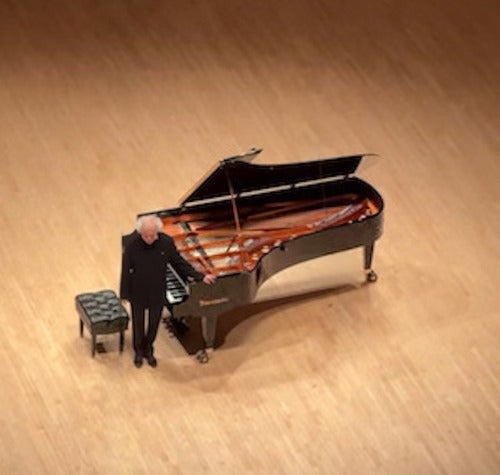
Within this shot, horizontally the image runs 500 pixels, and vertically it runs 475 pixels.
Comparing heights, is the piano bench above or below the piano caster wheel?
above

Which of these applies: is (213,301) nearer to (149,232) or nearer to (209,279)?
(209,279)

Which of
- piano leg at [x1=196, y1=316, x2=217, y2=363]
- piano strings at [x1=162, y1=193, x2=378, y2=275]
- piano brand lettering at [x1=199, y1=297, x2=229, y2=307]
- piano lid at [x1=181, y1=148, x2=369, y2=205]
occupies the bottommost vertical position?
piano leg at [x1=196, y1=316, x2=217, y2=363]

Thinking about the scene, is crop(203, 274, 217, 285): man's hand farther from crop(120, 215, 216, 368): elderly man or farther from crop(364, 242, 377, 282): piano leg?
crop(364, 242, 377, 282): piano leg

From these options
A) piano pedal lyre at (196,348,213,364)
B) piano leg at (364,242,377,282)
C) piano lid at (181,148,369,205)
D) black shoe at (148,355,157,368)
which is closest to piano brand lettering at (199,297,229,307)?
piano pedal lyre at (196,348,213,364)

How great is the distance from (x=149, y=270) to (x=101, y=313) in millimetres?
587

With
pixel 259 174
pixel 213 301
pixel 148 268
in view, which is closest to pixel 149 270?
pixel 148 268

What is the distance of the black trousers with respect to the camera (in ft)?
35.2

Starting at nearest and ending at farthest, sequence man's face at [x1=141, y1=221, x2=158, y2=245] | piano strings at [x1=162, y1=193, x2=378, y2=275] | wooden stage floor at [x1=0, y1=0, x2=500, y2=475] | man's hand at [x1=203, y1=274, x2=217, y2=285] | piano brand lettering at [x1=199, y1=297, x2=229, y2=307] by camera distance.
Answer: man's face at [x1=141, y1=221, x2=158, y2=245] < wooden stage floor at [x1=0, y1=0, x2=500, y2=475] < man's hand at [x1=203, y1=274, x2=217, y2=285] < piano brand lettering at [x1=199, y1=297, x2=229, y2=307] < piano strings at [x1=162, y1=193, x2=378, y2=275]

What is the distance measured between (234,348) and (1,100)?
341cm

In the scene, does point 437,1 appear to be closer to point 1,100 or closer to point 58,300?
point 1,100

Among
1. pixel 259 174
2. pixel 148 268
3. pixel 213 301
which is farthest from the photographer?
pixel 259 174

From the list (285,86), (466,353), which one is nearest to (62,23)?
(285,86)

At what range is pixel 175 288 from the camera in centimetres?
1078

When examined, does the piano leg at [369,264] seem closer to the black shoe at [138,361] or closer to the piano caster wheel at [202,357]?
the piano caster wheel at [202,357]
